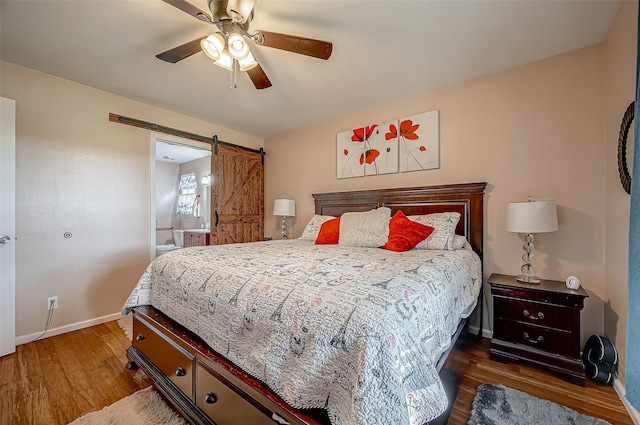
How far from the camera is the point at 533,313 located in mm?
1979

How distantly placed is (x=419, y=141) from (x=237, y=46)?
2.11 m

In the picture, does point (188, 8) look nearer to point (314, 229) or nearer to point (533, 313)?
point (314, 229)

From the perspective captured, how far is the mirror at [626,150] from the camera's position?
161cm

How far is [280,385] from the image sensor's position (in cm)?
101

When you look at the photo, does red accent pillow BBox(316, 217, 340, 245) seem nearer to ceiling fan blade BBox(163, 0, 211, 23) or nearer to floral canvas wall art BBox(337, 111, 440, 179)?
floral canvas wall art BBox(337, 111, 440, 179)

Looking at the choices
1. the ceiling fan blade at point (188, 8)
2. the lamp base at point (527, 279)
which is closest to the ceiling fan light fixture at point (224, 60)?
the ceiling fan blade at point (188, 8)

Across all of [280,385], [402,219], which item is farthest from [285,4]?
[280,385]

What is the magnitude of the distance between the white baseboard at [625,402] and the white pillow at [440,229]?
1.26m

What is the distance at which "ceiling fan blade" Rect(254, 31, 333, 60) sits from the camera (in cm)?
165

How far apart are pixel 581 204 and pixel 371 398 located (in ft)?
8.13

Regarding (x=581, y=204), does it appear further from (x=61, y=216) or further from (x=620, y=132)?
(x=61, y=216)

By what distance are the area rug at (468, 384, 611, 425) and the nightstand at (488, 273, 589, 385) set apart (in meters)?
0.41

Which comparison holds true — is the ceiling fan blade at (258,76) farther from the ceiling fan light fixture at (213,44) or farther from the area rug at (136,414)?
the area rug at (136,414)

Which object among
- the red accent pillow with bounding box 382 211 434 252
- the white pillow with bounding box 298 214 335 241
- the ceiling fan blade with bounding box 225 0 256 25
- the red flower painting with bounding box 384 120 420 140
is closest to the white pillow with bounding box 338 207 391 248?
the red accent pillow with bounding box 382 211 434 252
